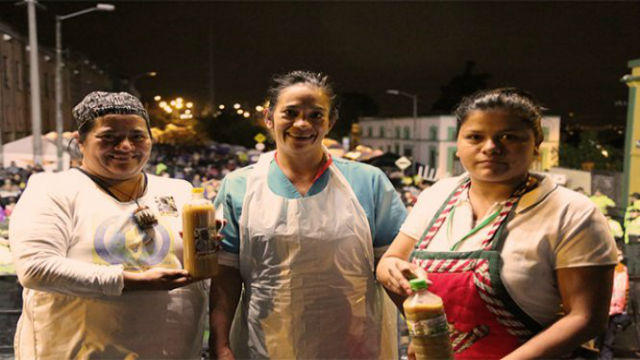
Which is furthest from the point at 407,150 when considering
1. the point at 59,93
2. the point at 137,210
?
the point at 137,210

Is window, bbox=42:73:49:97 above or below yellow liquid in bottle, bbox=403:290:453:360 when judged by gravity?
above

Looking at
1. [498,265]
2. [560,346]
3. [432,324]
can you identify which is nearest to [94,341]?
[432,324]

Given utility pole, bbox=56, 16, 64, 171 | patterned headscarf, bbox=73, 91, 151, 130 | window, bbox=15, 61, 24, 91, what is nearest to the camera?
patterned headscarf, bbox=73, 91, 151, 130

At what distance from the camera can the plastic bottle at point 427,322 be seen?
175cm

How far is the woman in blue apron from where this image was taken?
8.00ft

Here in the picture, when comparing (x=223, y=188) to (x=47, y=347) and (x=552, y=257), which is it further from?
(x=552, y=257)

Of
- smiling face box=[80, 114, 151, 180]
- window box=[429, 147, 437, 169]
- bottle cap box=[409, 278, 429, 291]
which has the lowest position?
window box=[429, 147, 437, 169]

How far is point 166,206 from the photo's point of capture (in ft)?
7.93

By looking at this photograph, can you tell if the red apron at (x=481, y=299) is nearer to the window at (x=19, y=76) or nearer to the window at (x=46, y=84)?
the window at (x=19, y=76)

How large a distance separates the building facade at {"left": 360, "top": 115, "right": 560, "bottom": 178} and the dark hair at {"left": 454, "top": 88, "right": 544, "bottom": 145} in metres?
29.6

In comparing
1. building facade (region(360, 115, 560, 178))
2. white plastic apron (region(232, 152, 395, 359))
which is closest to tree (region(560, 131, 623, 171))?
building facade (region(360, 115, 560, 178))

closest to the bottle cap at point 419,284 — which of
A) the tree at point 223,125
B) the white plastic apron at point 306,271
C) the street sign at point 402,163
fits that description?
the white plastic apron at point 306,271

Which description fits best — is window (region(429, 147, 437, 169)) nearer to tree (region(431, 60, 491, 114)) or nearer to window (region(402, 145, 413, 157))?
window (region(402, 145, 413, 157))

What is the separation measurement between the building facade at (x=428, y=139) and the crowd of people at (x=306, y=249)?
1152 inches
